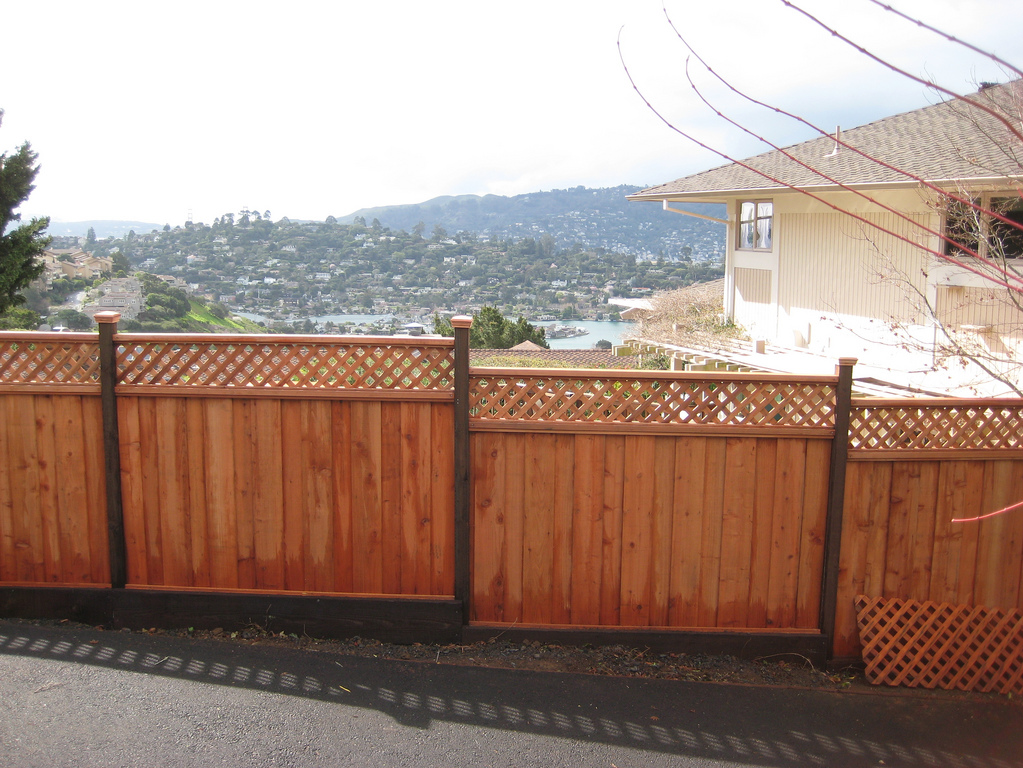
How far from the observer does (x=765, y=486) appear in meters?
4.33

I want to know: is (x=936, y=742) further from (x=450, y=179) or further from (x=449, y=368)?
(x=450, y=179)

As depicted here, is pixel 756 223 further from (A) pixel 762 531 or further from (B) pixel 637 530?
(B) pixel 637 530

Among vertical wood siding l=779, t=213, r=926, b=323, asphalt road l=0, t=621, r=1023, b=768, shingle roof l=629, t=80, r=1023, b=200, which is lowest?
asphalt road l=0, t=621, r=1023, b=768

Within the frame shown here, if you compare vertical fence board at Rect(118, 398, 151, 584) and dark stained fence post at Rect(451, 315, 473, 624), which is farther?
vertical fence board at Rect(118, 398, 151, 584)

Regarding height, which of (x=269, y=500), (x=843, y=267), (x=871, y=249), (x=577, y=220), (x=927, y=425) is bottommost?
(x=269, y=500)

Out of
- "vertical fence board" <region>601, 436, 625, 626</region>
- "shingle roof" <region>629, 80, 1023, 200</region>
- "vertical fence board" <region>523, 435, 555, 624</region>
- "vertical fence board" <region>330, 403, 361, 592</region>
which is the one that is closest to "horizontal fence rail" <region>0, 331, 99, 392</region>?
"vertical fence board" <region>330, 403, 361, 592</region>

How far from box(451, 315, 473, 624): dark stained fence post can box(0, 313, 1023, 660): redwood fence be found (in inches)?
0.7

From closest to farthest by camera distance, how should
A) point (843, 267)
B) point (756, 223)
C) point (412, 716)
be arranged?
1. point (412, 716)
2. point (843, 267)
3. point (756, 223)

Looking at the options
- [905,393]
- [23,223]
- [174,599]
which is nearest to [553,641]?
A: [174,599]

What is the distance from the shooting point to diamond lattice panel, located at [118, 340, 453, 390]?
4387 mm

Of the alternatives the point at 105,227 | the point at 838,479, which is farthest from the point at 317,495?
the point at 105,227

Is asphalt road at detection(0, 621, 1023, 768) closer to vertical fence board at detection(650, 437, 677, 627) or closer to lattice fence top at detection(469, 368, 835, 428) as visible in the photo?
vertical fence board at detection(650, 437, 677, 627)

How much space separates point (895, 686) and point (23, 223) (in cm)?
1385

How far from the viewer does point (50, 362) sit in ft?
14.7
